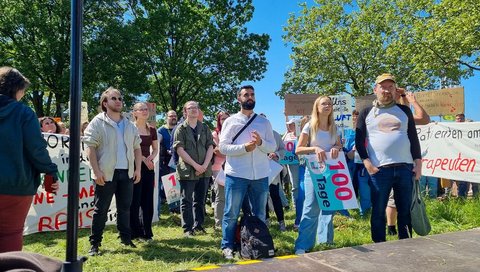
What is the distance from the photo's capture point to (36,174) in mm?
3107

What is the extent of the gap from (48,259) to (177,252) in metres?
3.67

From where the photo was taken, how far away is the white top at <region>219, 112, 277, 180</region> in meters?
4.29

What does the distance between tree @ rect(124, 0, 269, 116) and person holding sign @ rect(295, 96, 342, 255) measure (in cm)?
2256

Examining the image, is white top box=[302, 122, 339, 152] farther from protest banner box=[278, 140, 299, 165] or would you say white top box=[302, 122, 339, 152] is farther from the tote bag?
protest banner box=[278, 140, 299, 165]

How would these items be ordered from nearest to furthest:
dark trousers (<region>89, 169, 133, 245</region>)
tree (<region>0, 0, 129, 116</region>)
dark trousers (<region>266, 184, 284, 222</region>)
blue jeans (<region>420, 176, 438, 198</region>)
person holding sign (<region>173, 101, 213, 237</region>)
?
dark trousers (<region>89, 169, 133, 245</region>) < person holding sign (<region>173, 101, 213, 237</region>) < dark trousers (<region>266, 184, 284, 222</region>) < blue jeans (<region>420, 176, 438, 198</region>) < tree (<region>0, 0, 129, 116</region>)

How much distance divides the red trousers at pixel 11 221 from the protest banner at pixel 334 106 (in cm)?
707

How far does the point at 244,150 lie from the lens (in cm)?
419

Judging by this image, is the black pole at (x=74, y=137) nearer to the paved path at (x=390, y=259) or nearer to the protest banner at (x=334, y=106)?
the paved path at (x=390, y=259)

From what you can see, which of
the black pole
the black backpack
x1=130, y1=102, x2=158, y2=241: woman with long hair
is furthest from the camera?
x1=130, y1=102, x2=158, y2=241: woman with long hair

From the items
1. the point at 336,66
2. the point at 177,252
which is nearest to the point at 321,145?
the point at 177,252

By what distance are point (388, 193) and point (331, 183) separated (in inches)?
23.1

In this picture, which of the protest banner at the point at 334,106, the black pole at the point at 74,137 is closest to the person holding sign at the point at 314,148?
the black pole at the point at 74,137

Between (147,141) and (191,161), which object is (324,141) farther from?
(147,141)

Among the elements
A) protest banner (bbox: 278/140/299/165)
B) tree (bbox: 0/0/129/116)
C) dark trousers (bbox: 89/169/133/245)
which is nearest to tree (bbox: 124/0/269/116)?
tree (bbox: 0/0/129/116)
